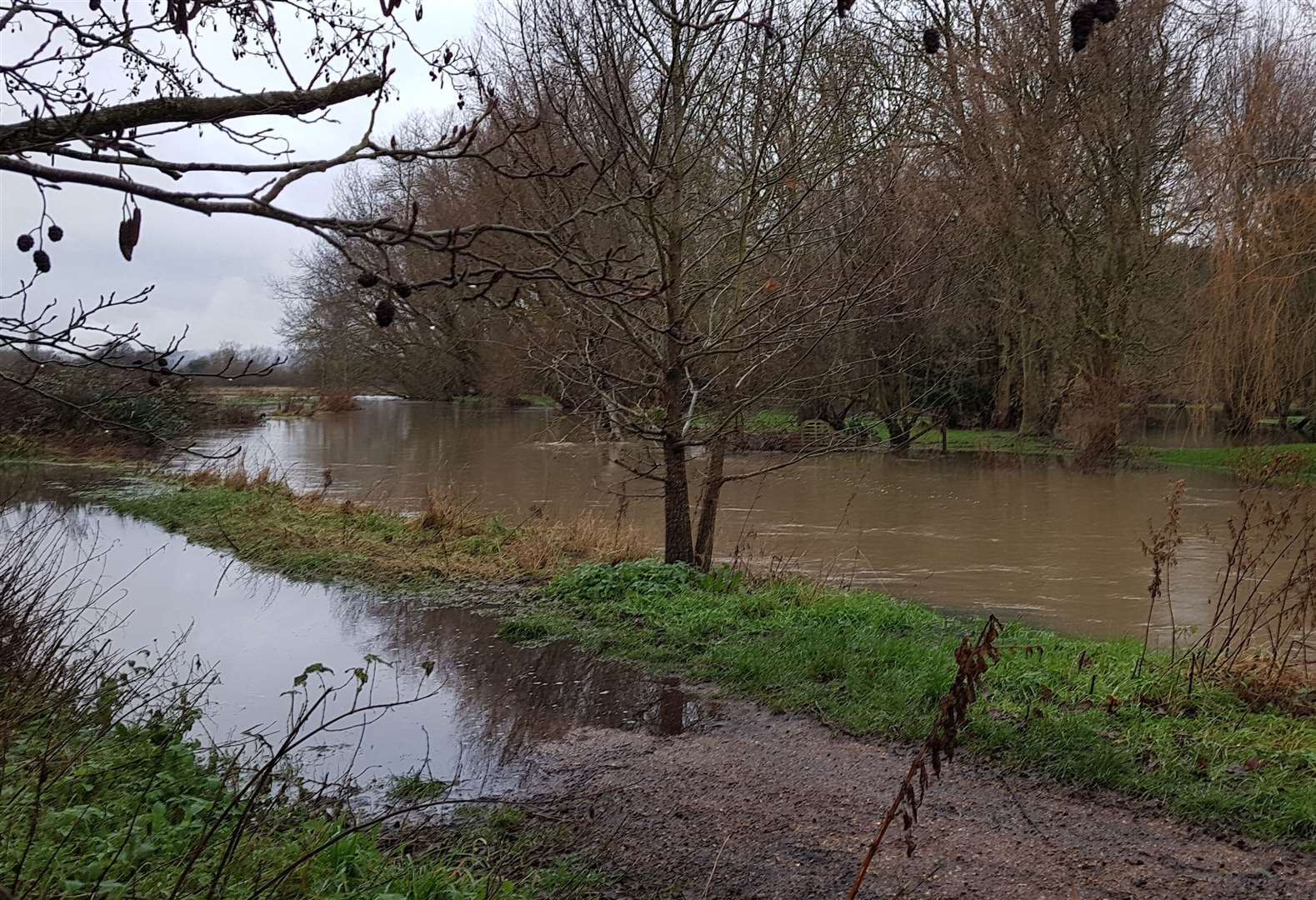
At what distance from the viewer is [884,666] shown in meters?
7.11

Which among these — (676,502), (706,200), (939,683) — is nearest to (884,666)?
(939,683)

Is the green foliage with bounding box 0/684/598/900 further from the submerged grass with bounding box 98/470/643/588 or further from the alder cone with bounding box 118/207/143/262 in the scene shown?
the submerged grass with bounding box 98/470/643/588

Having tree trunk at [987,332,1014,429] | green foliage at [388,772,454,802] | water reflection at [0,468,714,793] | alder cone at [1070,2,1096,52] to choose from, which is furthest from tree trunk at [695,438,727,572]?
tree trunk at [987,332,1014,429]

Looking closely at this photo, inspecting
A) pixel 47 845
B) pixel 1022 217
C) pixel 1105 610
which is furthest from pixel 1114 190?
pixel 47 845

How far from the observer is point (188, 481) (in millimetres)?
19484

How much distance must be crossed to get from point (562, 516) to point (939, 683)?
35.8ft

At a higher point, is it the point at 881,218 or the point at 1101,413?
the point at 881,218

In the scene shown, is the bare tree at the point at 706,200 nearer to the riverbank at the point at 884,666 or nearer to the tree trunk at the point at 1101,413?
the riverbank at the point at 884,666

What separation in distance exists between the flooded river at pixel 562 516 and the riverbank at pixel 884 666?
2.07 ft

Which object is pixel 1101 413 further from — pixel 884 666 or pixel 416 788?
pixel 416 788

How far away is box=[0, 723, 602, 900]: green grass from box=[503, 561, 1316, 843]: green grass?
2.48m

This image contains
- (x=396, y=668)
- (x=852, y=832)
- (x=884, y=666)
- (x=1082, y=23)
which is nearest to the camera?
(x=1082, y=23)

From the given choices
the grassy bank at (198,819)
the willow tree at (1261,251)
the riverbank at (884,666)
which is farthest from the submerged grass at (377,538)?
the willow tree at (1261,251)

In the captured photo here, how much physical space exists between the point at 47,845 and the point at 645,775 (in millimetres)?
3090
